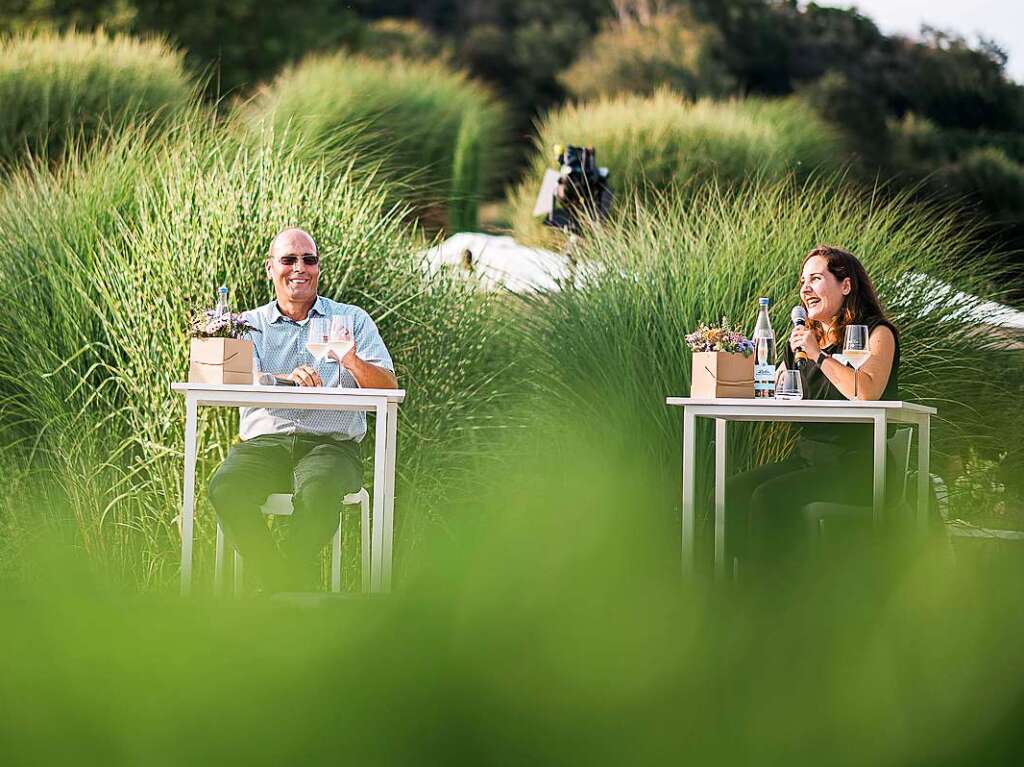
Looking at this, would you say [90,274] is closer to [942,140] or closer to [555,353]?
[555,353]

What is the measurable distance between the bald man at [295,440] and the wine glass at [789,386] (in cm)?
97

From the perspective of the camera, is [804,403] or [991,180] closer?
[804,403]

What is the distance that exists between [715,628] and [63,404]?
219 cm

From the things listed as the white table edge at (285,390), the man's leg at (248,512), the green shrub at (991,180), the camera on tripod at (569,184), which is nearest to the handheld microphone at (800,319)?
the white table edge at (285,390)

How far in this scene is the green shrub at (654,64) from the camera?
72.3ft

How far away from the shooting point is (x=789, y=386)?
141 inches

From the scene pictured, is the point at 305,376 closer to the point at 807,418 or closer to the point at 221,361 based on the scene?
the point at 221,361

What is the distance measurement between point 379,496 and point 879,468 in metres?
1.18

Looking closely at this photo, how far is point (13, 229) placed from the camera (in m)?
4.42

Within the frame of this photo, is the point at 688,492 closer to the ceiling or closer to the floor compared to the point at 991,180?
closer to the floor

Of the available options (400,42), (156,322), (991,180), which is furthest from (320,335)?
(400,42)

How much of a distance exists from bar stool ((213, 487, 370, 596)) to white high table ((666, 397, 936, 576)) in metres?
0.83

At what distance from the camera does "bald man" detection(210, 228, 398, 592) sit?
136 inches

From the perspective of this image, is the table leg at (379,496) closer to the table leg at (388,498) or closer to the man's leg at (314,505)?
the table leg at (388,498)
